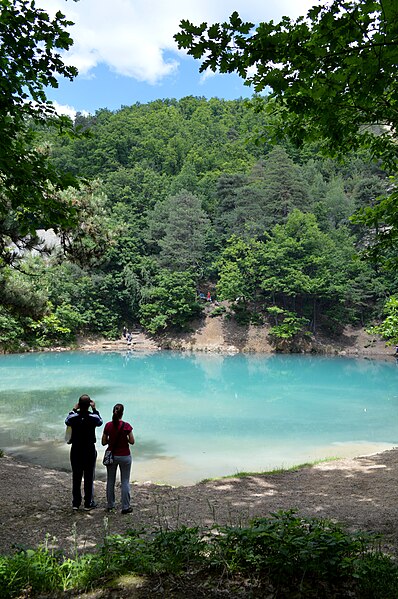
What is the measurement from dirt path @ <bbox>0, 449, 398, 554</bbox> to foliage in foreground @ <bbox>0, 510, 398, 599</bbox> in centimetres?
87

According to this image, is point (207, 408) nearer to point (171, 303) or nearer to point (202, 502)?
point (202, 502)

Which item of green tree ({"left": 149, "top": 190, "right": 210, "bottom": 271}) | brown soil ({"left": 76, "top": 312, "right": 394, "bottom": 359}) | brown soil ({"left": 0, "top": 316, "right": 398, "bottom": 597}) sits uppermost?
green tree ({"left": 149, "top": 190, "right": 210, "bottom": 271})

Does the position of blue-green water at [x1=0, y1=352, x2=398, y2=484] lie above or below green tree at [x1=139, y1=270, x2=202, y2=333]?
below

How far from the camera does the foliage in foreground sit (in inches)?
113

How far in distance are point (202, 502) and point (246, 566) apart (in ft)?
13.3

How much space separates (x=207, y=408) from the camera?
1800 centimetres

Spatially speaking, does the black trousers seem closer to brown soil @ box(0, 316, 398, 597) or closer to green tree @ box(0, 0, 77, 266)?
brown soil @ box(0, 316, 398, 597)

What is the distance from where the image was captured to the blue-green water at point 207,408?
1134 cm

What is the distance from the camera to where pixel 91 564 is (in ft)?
11.0

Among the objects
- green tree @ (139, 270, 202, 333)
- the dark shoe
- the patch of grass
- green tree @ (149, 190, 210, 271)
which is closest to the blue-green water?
the patch of grass

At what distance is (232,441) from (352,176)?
55.7 meters

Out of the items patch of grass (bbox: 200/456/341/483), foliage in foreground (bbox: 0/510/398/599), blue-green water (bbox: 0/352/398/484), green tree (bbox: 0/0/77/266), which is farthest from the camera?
blue-green water (bbox: 0/352/398/484)

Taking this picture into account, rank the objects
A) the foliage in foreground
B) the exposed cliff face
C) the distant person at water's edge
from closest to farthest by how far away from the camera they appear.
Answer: the foliage in foreground
the distant person at water's edge
the exposed cliff face

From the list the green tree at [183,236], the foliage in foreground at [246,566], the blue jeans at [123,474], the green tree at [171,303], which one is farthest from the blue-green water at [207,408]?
the green tree at [183,236]
